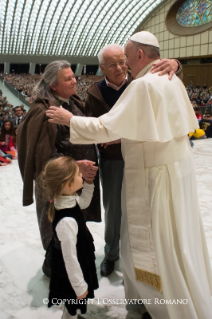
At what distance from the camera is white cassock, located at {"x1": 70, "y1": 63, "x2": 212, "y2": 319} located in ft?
6.53

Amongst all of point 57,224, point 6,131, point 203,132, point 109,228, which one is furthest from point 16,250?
point 203,132

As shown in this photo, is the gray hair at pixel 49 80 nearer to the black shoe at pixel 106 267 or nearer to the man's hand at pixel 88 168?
the man's hand at pixel 88 168

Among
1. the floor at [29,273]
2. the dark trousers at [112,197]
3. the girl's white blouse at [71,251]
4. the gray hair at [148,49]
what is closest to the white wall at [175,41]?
the floor at [29,273]

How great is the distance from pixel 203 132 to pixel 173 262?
31.7 feet

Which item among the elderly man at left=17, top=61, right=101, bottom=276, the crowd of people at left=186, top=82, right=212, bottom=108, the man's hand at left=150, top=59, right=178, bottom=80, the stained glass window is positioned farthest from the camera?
the stained glass window

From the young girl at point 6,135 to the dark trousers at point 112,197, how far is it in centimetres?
655

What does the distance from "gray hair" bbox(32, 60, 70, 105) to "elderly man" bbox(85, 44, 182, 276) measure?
37 centimetres

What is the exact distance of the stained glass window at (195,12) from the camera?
33.4 m

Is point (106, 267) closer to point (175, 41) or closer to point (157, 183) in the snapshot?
point (157, 183)

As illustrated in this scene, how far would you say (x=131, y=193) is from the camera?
2205 millimetres

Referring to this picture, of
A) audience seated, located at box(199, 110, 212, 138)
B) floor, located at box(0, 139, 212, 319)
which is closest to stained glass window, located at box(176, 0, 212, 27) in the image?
audience seated, located at box(199, 110, 212, 138)

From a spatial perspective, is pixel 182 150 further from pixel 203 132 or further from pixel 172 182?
pixel 203 132

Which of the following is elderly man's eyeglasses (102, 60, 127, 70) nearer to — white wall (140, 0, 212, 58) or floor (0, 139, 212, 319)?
floor (0, 139, 212, 319)

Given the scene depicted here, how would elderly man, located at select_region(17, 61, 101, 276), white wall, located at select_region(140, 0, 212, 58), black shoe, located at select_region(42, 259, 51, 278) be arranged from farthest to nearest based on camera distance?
white wall, located at select_region(140, 0, 212, 58) → black shoe, located at select_region(42, 259, 51, 278) → elderly man, located at select_region(17, 61, 101, 276)
